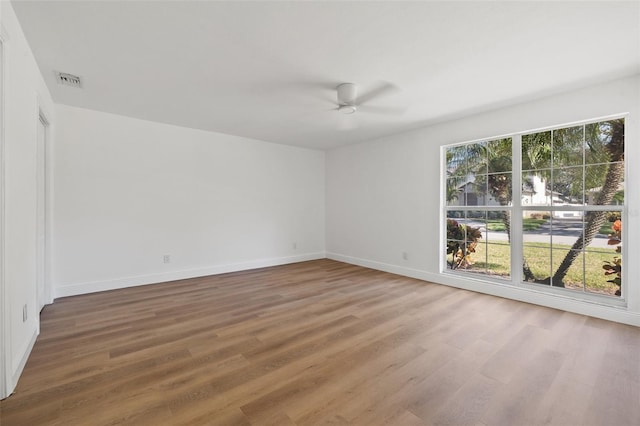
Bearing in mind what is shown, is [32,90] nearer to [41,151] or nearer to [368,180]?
[41,151]

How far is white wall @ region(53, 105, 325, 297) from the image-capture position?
3.59 metres

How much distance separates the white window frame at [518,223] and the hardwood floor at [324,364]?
315mm

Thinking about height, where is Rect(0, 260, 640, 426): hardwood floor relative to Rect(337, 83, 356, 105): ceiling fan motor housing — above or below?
below

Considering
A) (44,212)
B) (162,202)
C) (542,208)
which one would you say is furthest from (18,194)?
(542,208)

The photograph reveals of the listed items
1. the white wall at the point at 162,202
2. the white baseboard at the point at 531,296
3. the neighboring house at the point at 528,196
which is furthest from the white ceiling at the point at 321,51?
the white baseboard at the point at 531,296

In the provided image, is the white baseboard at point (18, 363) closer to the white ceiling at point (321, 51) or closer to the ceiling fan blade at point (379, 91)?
the white ceiling at point (321, 51)

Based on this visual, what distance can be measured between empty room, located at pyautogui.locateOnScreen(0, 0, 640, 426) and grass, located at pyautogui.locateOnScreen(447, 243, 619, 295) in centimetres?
2

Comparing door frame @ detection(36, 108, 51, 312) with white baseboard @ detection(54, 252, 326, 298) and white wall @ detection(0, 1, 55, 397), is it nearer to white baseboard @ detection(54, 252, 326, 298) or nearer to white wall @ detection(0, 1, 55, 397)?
white baseboard @ detection(54, 252, 326, 298)

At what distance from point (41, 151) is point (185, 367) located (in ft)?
10.5

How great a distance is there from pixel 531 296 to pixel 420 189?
2072mm

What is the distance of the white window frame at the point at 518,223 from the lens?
2836 mm

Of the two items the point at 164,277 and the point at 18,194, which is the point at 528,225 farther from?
the point at 164,277

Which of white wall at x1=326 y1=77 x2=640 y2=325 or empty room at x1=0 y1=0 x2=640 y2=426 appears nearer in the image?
empty room at x1=0 y1=0 x2=640 y2=426

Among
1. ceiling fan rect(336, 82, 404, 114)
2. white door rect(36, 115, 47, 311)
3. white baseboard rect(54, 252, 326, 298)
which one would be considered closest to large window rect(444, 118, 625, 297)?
ceiling fan rect(336, 82, 404, 114)
